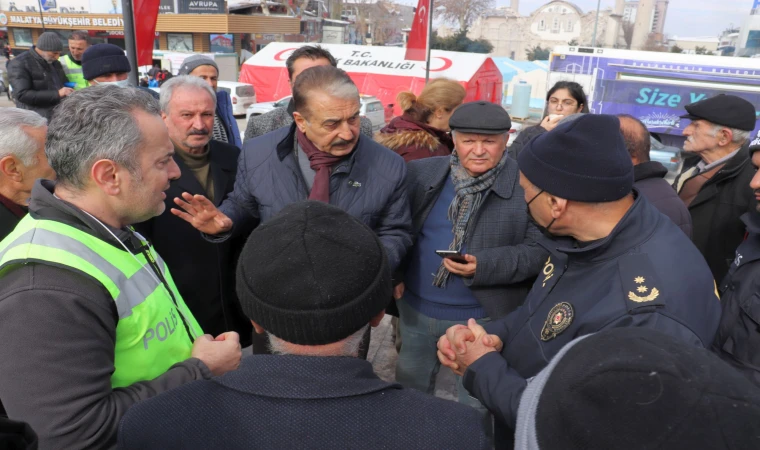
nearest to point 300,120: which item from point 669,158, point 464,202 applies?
point 464,202

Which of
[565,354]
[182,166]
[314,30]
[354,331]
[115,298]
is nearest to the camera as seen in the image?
[565,354]

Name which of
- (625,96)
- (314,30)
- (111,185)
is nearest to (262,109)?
(625,96)

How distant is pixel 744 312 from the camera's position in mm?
1958

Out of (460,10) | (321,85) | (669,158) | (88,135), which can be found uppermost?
(460,10)

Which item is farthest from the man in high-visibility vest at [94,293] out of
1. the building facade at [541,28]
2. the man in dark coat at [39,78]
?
the building facade at [541,28]

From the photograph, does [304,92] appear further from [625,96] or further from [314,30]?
[314,30]

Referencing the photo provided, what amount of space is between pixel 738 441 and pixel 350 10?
74.7 m

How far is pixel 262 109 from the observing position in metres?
17.0

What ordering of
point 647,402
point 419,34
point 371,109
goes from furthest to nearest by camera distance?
point 371,109 < point 419,34 < point 647,402

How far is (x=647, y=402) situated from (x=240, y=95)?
20.4 m

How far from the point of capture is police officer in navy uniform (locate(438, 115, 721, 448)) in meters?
1.55

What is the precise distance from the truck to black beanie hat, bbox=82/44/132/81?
13.9 m

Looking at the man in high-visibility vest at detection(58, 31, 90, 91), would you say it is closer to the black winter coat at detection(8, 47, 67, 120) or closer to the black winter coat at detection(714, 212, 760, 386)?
the black winter coat at detection(8, 47, 67, 120)

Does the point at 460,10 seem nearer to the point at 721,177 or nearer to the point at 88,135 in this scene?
the point at 721,177
